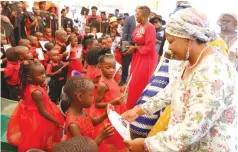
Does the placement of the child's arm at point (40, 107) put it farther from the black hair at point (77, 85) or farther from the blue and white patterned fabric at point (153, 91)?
the blue and white patterned fabric at point (153, 91)

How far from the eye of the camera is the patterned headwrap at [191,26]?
135 cm

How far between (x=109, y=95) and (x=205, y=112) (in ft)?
4.61

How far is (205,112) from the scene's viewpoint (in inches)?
51.0

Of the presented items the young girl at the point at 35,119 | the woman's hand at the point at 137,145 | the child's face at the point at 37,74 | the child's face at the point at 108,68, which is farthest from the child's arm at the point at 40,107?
the woman's hand at the point at 137,145

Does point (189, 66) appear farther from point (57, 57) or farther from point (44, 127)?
point (57, 57)

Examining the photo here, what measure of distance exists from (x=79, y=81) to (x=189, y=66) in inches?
32.3

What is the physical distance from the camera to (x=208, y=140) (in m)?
1.43

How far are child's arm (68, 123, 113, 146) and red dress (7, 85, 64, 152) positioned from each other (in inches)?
23.7

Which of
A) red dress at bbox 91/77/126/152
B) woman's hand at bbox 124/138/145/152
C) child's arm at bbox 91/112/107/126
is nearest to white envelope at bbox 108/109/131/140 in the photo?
woman's hand at bbox 124/138/145/152

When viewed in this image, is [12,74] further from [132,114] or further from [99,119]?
[132,114]

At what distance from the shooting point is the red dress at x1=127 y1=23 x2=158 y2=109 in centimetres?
388

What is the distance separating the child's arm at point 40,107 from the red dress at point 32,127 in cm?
4

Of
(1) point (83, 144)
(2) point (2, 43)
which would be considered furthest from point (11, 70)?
(1) point (83, 144)

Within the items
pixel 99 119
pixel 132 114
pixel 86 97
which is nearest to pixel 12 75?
pixel 99 119
